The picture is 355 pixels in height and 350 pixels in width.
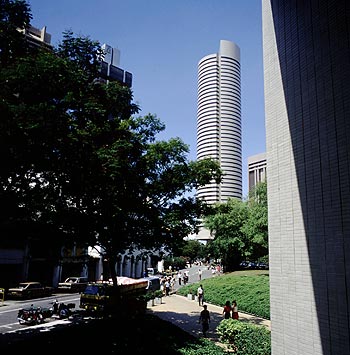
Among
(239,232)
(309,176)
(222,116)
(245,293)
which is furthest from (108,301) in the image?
(222,116)

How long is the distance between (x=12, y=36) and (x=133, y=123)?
7.33m

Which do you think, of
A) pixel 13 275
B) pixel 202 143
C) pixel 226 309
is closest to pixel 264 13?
pixel 226 309

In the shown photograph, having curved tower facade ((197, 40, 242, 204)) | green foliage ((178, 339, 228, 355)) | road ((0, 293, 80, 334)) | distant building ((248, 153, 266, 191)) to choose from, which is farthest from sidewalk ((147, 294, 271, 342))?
curved tower facade ((197, 40, 242, 204))

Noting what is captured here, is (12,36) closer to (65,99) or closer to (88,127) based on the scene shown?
(65,99)

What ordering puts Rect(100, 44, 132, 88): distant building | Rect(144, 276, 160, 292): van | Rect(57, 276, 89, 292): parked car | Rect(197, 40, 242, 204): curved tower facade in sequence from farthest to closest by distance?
Rect(197, 40, 242, 204): curved tower facade
Rect(100, 44, 132, 88): distant building
Rect(144, 276, 160, 292): van
Rect(57, 276, 89, 292): parked car

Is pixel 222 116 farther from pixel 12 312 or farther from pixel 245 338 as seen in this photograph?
pixel 245 338

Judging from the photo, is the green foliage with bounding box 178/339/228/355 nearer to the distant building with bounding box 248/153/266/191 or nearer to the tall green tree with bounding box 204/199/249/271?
the tall green tree with bounding box 204/199/249/271

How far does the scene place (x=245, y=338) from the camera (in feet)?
38.5

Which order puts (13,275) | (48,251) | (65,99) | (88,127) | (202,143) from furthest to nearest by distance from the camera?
(202,143) < (13,275) < (48,251) < (88,127) < (65,99)

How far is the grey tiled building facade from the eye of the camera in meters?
5.64

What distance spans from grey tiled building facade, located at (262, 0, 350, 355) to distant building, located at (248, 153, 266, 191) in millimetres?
112541

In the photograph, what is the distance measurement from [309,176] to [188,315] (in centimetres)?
1784

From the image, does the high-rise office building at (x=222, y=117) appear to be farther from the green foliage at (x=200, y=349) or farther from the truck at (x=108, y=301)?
the green foliage at (x=200, y=349)

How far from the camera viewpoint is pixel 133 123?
1752cm
